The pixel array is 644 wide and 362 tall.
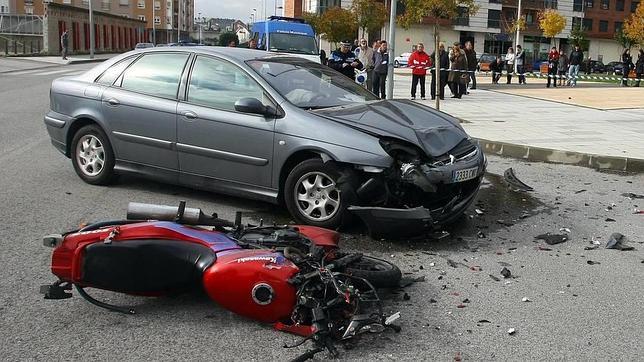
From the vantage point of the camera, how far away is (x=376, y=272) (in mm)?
4117

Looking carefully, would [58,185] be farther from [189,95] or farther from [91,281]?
[91,281]

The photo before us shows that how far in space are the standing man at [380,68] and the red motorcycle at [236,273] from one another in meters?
14.1

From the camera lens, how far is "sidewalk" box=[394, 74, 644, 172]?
10008mm

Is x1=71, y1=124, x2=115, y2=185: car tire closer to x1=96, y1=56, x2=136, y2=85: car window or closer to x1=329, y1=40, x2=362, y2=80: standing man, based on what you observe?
x1=96, y1=56, x2=136, y2=85: car window

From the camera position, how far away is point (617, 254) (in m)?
5.38

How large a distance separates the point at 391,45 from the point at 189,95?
431 inches

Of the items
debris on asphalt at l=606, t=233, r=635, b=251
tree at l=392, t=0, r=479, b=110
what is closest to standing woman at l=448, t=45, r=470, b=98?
tree at l=392, t=0, r=479, b=110

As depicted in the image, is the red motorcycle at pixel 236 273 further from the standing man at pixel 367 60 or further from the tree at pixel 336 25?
the tree at pixel 336 25

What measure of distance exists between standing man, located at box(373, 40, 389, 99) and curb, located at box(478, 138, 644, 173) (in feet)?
24.0

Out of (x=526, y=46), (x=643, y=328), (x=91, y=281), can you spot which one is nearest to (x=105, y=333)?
(x=91, y=281)

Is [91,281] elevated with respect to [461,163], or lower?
lower

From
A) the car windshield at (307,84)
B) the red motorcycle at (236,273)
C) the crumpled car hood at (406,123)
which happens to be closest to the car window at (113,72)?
the car windshield at (307,84)

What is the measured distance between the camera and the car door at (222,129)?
5.84 m

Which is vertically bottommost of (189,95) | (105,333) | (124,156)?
(105,333)
